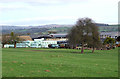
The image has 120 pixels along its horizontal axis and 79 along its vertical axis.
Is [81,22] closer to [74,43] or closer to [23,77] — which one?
[74,43]

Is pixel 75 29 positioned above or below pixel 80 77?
above

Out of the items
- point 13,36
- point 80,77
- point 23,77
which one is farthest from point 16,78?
point 13,36

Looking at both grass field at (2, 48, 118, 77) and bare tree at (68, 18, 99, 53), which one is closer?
grass field at (2, 48, 118, 77)

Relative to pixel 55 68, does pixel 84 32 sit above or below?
above

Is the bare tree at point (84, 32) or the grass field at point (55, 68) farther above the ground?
the bare tree at point (84, 32)

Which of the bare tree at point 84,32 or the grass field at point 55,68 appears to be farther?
the bare tree at point 84,32

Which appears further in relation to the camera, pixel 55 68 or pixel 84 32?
pixel 84 32

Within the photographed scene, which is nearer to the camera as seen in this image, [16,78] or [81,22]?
[16,78]

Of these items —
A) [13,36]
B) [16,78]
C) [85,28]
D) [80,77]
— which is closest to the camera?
[16,78]

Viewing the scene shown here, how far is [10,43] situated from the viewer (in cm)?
10069

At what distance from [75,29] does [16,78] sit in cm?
4494

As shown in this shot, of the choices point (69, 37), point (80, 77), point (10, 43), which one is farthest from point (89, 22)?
point (10, 43)

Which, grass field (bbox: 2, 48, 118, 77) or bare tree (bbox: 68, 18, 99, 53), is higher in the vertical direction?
bare tree (bbox: 68, 18, 99, 53)

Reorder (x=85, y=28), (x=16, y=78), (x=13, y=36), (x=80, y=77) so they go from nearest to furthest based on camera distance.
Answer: (x=16, y=78)
(x=80, y=77)
(x=85, y=28)
(x=13, y=36)
